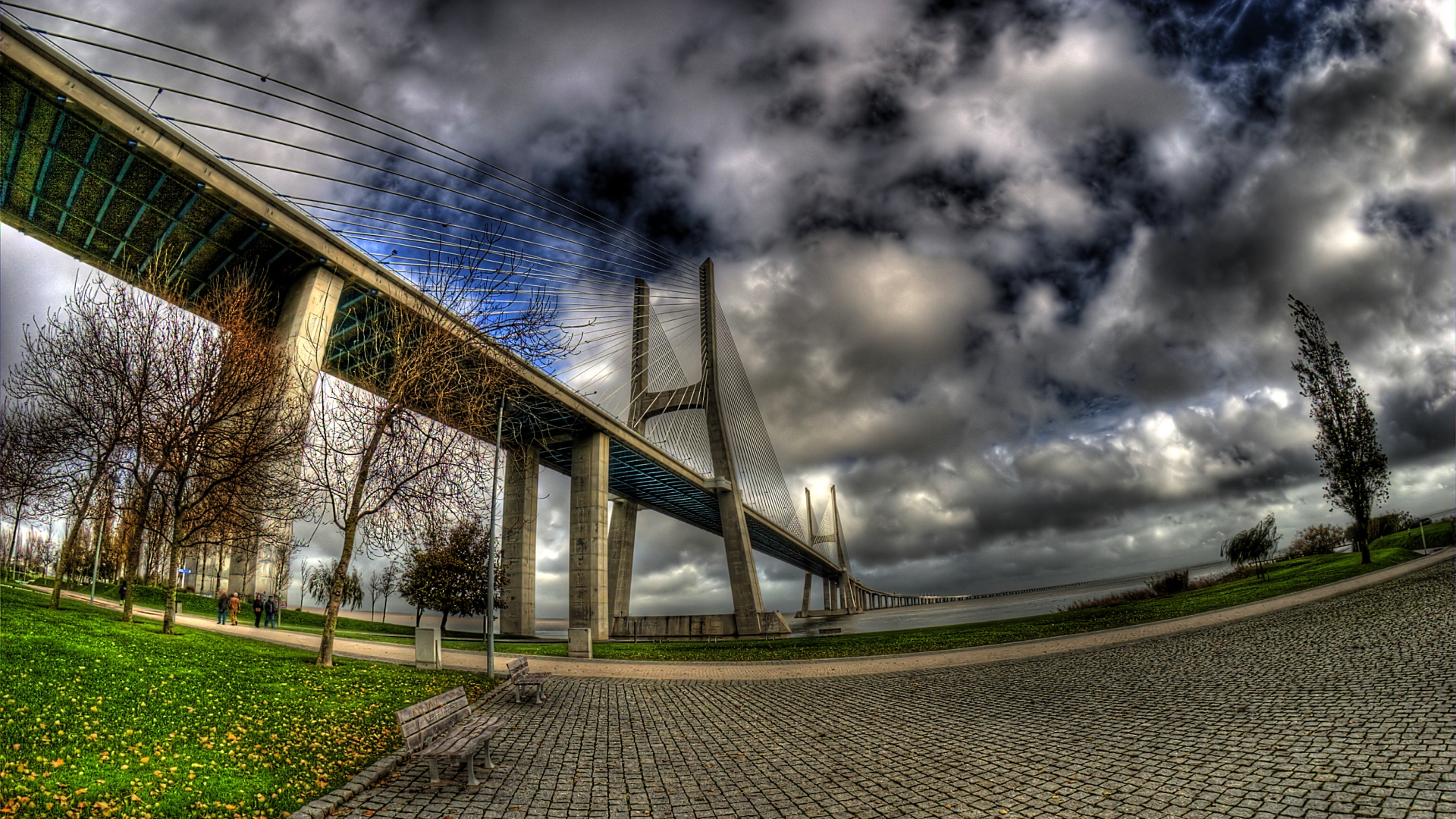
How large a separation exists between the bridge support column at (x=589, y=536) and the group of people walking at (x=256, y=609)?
1315cm

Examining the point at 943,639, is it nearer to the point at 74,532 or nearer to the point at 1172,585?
the point at 1172,585

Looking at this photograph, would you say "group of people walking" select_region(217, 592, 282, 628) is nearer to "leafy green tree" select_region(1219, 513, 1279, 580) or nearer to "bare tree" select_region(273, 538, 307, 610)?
"bare tree" select_region(273, 538, 307, 610)

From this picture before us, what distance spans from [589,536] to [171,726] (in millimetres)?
27592

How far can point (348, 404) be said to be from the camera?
13320 millimetres

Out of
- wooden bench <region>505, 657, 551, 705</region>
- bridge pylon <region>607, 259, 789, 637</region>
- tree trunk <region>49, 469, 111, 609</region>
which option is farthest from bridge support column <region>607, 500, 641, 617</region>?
wooden bench <region>505, 657, 551, 705</region>

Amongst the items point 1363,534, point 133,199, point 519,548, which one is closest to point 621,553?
point 519,548

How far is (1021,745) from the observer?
6.92m

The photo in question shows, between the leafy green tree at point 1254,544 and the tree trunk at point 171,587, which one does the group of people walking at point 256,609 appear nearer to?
the tree trunk at point 171,587

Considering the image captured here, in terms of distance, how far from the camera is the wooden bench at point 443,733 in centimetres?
584

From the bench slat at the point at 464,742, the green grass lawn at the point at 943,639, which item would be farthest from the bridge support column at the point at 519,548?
the bench slat at the point at 464,742

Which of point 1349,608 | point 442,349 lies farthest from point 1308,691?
point 442,349

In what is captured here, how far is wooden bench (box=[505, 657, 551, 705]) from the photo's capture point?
1091 centimetres

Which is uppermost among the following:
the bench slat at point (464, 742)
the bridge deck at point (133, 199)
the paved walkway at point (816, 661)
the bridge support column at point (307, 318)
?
the bridge deck at point (133, 199)

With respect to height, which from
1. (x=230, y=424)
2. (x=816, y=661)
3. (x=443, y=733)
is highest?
(x=230, y=424)
